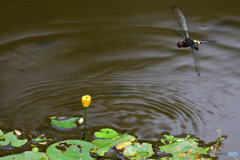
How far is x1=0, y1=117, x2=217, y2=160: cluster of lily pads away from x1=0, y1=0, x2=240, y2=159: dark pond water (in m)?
0.14

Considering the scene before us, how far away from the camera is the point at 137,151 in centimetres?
188

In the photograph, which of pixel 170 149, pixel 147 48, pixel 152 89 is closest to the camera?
pixel 170 149

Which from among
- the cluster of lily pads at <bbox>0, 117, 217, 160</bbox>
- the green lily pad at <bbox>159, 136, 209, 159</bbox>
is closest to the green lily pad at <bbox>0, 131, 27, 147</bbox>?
the cluster of lily pads at <bbox>0, 117, 217, 160</bbox>

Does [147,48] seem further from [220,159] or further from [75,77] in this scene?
[220,159]

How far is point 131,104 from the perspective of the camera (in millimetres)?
2449

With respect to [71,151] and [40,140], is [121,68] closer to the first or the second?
[40,140]

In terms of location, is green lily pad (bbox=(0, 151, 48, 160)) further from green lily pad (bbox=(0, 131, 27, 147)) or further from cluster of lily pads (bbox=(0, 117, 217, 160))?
green lily pad (bbox=(0, 131, 27, 147))

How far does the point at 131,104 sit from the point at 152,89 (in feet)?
0.84

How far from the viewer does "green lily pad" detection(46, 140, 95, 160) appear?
71.5 inches

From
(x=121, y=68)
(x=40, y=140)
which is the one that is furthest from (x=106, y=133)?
(x=121, y=68)

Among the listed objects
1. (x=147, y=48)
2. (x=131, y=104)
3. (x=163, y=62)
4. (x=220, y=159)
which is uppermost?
(x=147, y=48)

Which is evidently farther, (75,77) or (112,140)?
(75,77)

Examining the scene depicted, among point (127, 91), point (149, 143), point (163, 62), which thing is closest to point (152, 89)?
point (127, 91)

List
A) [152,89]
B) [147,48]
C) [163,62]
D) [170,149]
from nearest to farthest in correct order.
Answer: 1. [170,149]
2. [152,89]
3. [163,62]
4. [147,48]
